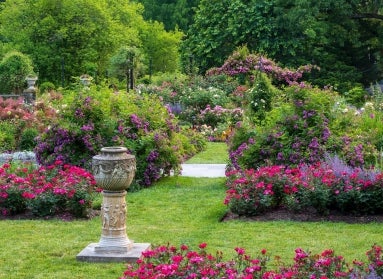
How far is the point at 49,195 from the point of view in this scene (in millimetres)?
11188

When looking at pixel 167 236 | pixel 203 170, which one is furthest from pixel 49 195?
pixel 203 170

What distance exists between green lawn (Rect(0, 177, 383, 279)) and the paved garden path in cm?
327

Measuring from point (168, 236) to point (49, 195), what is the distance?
2.25 metres

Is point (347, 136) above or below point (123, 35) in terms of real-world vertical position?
below

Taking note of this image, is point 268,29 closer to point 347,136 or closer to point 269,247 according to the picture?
point 347,136

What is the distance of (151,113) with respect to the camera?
1534cm

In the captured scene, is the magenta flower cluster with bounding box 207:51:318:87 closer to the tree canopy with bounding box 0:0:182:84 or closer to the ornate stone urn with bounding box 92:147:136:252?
the tree canopy with bounding box 0:0:182:84

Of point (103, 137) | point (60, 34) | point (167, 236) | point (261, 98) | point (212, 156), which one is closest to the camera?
point (167, 236)

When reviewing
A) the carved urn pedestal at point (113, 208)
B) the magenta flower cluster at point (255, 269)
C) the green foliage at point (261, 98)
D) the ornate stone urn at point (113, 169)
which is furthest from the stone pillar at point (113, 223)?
the green foliage at point (261, 98)

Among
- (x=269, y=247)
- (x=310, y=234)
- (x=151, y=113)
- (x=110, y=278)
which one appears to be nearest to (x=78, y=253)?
(x=110, y=278)

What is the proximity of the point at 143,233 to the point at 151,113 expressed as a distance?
5512 millimetres

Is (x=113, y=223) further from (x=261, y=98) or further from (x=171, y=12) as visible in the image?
(x=171, y=12)

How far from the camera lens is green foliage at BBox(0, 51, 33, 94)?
30.3m

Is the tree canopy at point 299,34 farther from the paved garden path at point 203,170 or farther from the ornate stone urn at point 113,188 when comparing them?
the ornate stone urn at point 113,188
